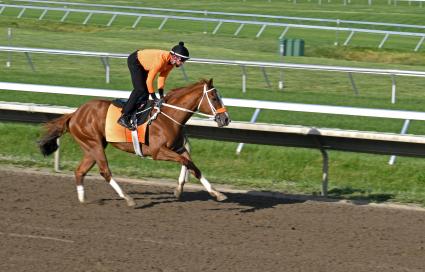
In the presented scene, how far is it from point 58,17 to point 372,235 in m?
30.6

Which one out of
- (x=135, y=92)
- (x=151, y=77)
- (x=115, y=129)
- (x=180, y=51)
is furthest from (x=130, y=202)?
(x=180, y=51)

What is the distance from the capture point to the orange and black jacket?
9.77 meters

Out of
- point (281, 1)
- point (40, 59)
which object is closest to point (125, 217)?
point (40, 59)

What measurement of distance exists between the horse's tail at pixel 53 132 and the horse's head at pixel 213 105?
1.57 meters

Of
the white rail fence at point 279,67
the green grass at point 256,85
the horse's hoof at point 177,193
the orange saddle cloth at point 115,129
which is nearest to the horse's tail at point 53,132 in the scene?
the orange saddle cloth at point 115,129

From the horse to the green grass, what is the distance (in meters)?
1.70

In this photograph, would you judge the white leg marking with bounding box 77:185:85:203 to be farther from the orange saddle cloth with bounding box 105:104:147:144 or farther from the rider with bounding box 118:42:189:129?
the rider with bounding box 118:42:189:129

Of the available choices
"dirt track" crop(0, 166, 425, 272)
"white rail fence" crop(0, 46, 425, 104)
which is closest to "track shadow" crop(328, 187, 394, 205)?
"dirt track" crop(0, 166, 425, 272)

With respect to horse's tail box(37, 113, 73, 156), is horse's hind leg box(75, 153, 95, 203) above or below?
below

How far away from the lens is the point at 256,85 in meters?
21.3

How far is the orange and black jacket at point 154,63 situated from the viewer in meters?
9.77

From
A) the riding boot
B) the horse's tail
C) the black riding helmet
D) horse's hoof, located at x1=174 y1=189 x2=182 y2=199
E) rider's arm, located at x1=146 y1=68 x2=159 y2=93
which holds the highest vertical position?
the black riding helmet

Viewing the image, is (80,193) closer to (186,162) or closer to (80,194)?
(80,194)

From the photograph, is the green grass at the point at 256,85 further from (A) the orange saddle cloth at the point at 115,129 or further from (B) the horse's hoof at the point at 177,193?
(A) the orange saddle cloth at the point at 115,129
